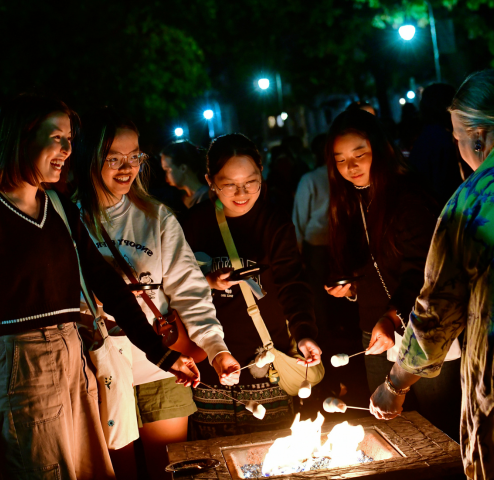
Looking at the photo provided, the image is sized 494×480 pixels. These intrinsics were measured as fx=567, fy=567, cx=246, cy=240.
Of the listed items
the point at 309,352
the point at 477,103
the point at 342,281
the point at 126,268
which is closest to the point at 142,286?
the point at 126,268

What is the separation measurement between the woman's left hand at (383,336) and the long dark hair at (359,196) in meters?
0.47

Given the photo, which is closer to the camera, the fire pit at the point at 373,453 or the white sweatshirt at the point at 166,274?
the fire pit at the point at 373,453

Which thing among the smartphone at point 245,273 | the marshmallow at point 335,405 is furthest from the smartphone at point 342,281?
the marshmallow at point 335,405

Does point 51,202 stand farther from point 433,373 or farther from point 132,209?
point 433,373

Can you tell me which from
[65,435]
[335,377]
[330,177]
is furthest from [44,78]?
[65,435]

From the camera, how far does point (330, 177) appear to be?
13.5ft

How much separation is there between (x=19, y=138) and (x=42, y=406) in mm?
1225

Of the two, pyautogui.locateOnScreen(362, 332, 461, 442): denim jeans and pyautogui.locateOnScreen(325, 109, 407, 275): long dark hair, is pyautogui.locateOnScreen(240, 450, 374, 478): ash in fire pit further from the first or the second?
pyautogui.locateOnScreen(325, 109, 407, 275): long dark hair

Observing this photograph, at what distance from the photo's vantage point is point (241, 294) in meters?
3.79

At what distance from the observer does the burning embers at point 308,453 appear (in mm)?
3084

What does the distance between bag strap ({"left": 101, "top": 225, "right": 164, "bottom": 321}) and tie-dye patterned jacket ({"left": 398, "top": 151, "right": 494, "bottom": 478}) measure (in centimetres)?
155

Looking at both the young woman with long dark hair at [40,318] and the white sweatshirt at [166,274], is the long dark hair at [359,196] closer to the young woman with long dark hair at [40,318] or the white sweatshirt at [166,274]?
the white sweatshirt at [166,274]

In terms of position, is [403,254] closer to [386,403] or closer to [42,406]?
[386,403]

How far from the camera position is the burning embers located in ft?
10.1
